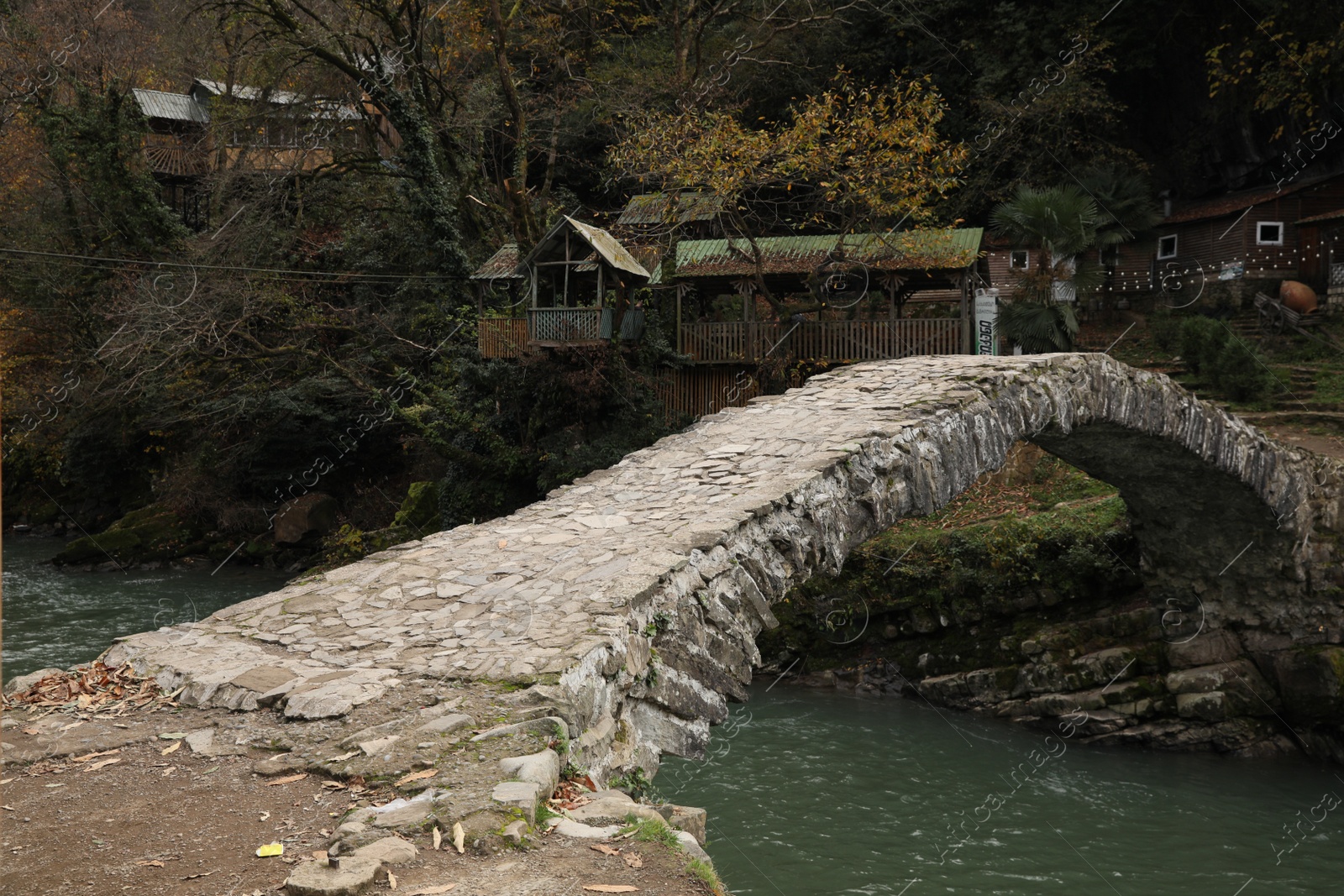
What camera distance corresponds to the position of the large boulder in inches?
889

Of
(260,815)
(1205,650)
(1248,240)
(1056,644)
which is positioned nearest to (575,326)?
(1056,644)

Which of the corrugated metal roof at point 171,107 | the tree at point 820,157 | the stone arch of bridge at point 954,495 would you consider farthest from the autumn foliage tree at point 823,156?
the corrugated metal roof at point 171,107

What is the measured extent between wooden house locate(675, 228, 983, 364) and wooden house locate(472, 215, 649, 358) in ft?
4.74

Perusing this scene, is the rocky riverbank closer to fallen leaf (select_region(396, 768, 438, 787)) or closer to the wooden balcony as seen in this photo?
the wooden balcony

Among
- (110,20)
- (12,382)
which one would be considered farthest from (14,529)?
(110,20)

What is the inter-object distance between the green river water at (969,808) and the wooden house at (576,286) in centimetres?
687

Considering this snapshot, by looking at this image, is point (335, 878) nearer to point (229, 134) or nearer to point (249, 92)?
point (229, 134)

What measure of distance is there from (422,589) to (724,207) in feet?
43.4

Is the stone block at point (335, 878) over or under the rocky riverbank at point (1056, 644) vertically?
over

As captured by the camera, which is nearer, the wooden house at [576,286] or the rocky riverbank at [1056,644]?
the rocky riverbank at [1056,644]

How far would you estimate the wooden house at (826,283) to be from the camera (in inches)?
711

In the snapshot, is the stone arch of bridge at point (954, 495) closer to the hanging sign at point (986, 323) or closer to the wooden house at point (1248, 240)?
the hanging sign at point (986, 323)

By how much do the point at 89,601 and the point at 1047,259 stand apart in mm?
18593

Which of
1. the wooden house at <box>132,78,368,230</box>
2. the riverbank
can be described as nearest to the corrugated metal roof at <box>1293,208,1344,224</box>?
the wooden house at <box>132,78,368,230</box>
